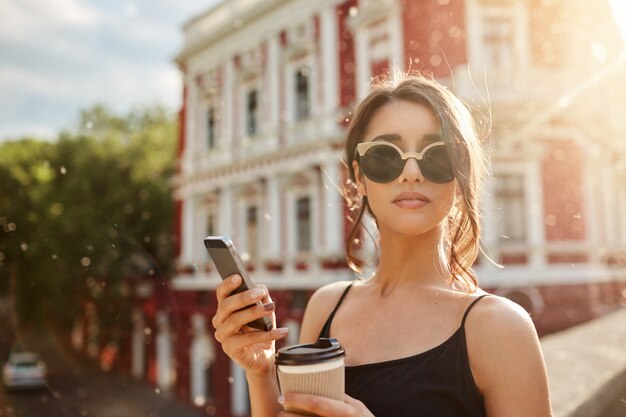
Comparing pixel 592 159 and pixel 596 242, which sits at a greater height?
pixel 592 159

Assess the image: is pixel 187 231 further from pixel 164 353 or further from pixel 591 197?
pixel 591 197

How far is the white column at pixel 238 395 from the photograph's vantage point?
1134cm

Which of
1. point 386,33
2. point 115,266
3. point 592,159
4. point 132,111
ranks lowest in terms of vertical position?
point 115,266

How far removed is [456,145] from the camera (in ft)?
3.48

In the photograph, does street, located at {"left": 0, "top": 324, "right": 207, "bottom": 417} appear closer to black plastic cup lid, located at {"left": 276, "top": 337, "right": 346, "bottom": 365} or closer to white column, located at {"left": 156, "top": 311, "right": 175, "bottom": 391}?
white column, located at {"left": 156, "top": 311, "right": 175, "bottom": 391}

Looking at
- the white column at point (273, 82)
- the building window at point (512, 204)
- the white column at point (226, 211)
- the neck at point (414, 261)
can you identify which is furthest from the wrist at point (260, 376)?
the white column at point (226, 211)

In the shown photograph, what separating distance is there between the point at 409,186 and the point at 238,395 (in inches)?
468

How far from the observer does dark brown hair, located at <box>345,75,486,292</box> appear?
1068 mm

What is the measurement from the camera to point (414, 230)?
1.07 metres

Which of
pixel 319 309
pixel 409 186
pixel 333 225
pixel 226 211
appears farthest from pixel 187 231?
pixel 409 186

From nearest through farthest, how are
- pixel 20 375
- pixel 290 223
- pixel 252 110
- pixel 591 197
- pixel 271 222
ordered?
pixel 20 375, pixel 591 197, pixel 290 223, pixel 271 222, pixel 252 110

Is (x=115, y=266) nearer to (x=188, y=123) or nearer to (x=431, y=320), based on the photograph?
(x=188, y=123)

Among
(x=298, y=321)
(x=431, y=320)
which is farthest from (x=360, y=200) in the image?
(x=298, y=321)

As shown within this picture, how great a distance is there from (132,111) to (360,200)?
81.9ft
